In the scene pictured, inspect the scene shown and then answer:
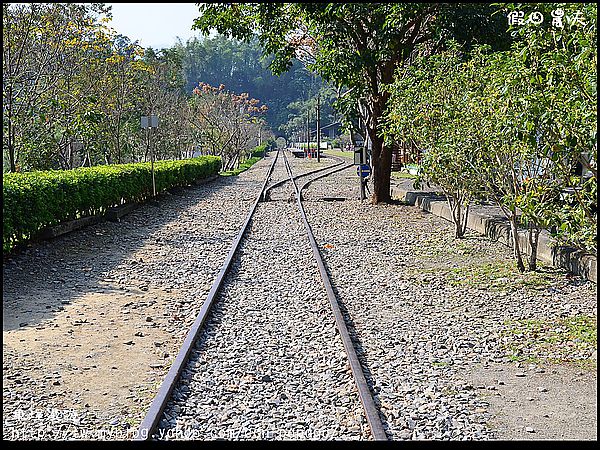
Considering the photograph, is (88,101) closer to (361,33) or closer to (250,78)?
(361,33)

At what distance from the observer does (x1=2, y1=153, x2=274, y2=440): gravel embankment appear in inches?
207

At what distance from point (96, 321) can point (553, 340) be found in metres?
4.61

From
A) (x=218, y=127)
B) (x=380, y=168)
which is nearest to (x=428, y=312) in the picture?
(x=380, y=168)

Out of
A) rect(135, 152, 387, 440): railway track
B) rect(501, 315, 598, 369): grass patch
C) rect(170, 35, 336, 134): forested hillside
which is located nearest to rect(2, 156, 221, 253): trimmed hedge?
rect(135, 152, 387, 440): railway track

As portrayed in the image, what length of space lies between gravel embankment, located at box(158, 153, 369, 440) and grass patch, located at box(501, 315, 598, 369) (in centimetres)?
167

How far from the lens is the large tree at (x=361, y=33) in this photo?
16016 mm

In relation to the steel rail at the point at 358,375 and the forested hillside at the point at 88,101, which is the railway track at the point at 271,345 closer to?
the steel rail at the point at 358,375

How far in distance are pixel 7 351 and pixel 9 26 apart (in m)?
9.69

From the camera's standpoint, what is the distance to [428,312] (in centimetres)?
823

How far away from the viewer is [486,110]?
9.91 meters

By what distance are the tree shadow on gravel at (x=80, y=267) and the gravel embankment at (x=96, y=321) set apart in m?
0.01

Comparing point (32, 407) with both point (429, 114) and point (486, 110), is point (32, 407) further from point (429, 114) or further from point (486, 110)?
point (429, 114)

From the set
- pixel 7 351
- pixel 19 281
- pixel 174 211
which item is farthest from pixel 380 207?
pixel 7 351

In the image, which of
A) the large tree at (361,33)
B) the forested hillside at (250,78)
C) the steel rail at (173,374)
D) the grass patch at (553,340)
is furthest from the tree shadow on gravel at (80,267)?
the forested hillside at (250,78)
